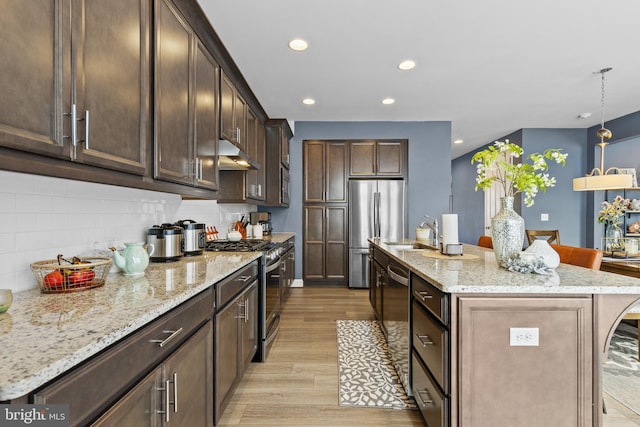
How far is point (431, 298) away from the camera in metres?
1.53

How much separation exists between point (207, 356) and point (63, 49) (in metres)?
1.36

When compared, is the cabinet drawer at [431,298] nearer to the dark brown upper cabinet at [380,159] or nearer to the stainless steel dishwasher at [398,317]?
the stainless steel dishwasher at [398,317]

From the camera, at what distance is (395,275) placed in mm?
2232

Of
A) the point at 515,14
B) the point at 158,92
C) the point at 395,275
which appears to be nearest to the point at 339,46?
the point at 515,14

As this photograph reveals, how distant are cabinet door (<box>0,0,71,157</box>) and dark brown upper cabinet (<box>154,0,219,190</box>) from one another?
594 mm

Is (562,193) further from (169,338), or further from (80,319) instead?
(80,319)

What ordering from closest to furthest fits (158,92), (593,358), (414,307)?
1. (593,358)
2. (158,92)
3. (414,307)

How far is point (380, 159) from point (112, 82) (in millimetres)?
4263

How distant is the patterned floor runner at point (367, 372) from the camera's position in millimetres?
2020

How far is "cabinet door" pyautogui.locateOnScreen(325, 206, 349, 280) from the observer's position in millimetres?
5059

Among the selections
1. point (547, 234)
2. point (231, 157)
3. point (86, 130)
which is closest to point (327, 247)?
point (231, 157)

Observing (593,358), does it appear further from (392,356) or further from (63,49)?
(63,49)

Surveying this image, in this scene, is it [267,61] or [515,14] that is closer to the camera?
[515,14]

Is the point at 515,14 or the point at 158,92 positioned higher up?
the point at 515,14
